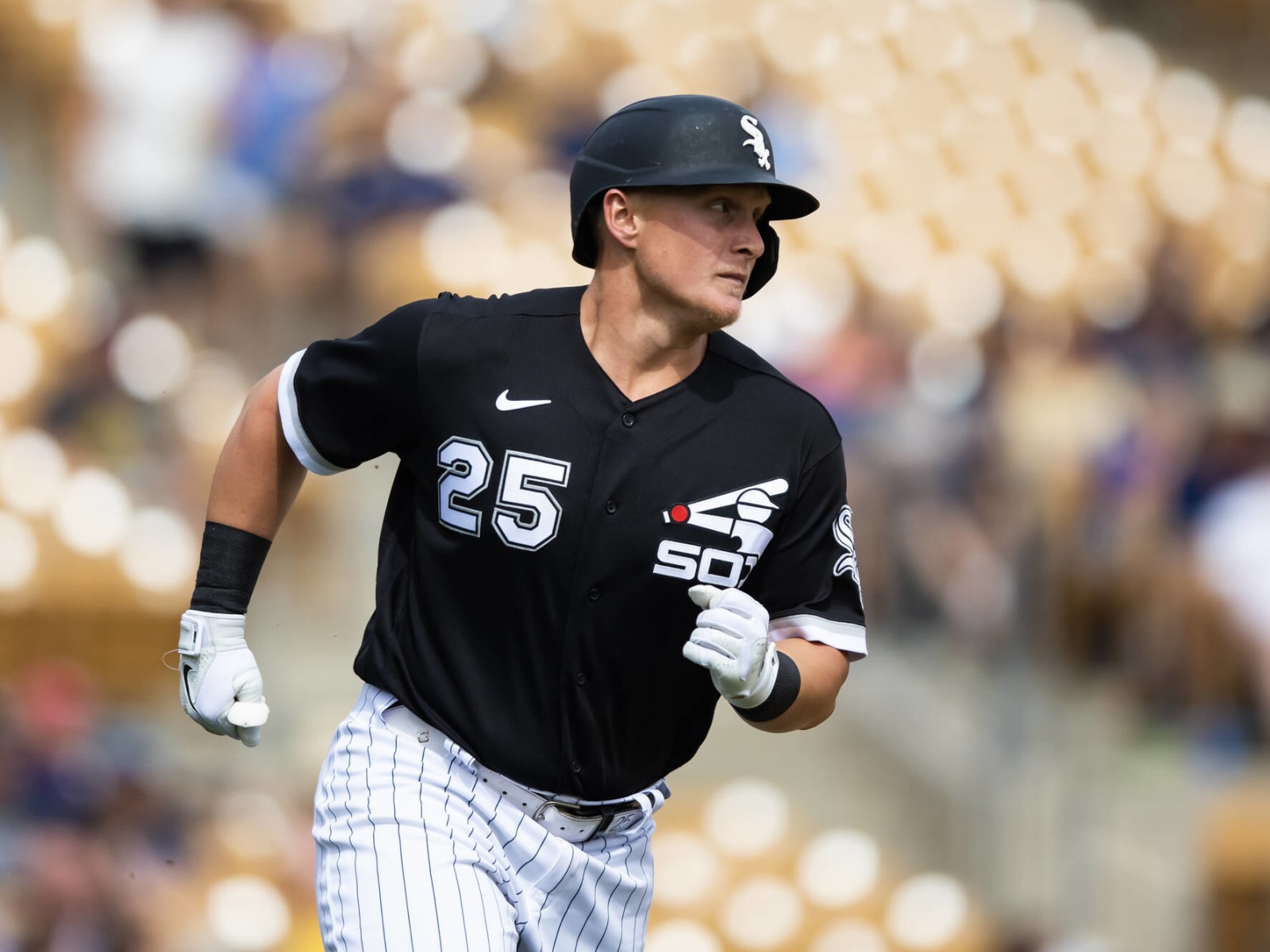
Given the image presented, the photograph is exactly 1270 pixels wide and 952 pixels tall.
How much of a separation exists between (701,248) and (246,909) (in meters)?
3.68

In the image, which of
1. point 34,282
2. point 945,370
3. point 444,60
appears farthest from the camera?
point 444,60

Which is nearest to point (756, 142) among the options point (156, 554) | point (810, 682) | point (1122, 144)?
point (810, 682)

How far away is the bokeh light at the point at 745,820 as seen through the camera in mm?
5555

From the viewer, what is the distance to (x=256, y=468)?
8.16 feet

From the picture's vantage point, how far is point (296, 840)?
530 cm

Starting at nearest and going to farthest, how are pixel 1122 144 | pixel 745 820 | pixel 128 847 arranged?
pixel 128 847 → pixel 745 820 → pixel 1122 144

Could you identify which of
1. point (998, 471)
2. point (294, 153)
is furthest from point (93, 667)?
point (998, 471)

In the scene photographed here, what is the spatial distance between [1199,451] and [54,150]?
542 centimetres

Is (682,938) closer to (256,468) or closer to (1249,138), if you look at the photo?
(256,468)

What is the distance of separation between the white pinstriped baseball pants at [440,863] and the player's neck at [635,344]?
62 cm

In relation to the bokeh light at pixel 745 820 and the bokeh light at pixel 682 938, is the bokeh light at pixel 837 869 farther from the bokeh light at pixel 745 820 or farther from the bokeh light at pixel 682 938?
the bokeh light at pixel 682 938

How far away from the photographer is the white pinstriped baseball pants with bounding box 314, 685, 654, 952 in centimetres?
218

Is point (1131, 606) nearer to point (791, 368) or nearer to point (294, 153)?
point (791, 368)

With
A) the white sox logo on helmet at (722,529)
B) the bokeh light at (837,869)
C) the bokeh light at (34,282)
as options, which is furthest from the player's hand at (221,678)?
the bokeh light at (34,282)
